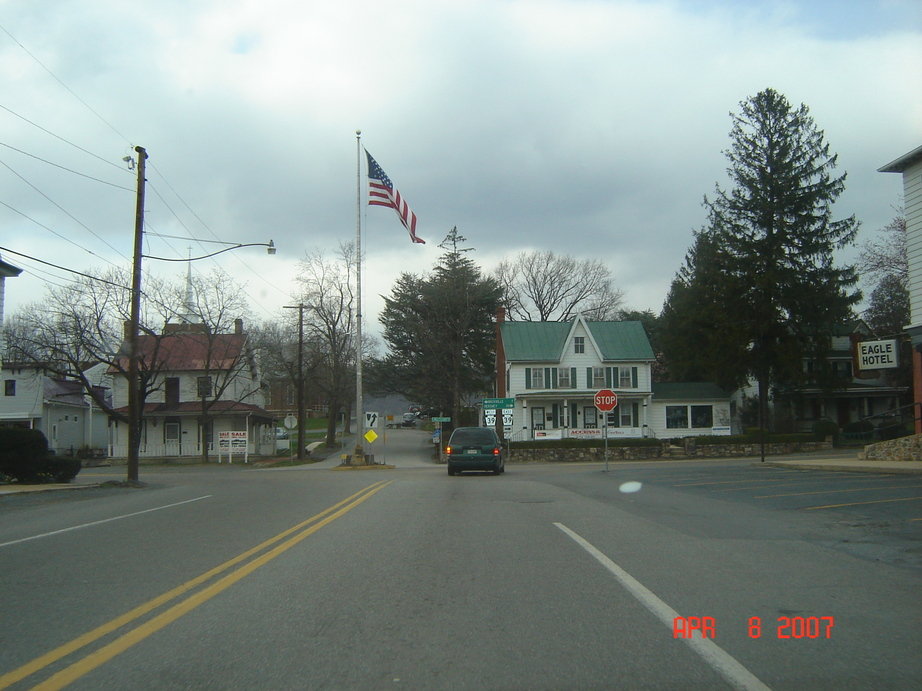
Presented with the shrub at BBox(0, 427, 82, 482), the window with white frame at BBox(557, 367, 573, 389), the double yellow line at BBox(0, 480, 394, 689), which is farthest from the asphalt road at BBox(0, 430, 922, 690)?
the window with white frame at BBox(557, 367, 573, 389)

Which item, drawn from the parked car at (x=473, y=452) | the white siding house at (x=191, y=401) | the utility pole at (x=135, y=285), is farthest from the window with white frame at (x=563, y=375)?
the utility pole at (x=135, y=285)

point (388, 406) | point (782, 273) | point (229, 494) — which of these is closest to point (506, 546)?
point (229, 494)

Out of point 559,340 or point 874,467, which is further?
point 559,340

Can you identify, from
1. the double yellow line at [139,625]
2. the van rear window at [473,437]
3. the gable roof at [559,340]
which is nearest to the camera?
the double yellow line at [139,625]

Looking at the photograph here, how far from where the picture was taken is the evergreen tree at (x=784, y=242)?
5025 cm

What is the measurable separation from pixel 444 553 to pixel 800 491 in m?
11.1

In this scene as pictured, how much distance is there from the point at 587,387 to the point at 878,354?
2788cm

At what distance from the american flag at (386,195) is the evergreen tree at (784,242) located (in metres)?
24.8

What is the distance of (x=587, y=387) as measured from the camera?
56.9 m

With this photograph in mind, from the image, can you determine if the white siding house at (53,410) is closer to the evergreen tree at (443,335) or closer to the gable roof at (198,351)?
the gable roof at (198,351)

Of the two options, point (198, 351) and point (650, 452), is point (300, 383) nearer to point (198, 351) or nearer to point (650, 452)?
point (198, 351)

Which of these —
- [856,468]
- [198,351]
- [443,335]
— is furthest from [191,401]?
[856,468]

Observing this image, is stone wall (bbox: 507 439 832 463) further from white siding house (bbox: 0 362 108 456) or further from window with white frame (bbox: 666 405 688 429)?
white siding house (bbox: 0 362 108 456)
